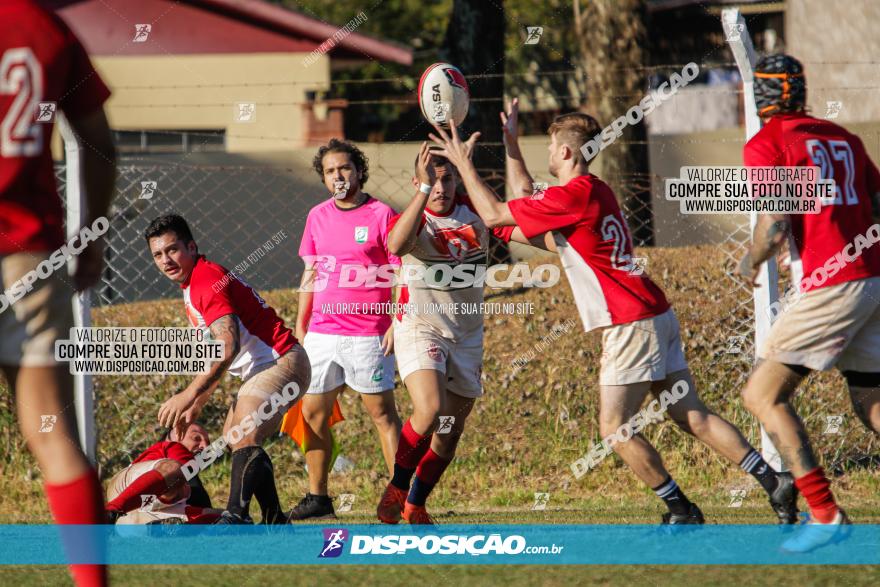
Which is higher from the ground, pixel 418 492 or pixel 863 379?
pixel 863 379

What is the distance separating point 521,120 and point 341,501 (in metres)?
21.9

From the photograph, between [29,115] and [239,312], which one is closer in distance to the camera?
[29,115]

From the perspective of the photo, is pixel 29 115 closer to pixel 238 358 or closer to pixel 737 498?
pixel 238 358

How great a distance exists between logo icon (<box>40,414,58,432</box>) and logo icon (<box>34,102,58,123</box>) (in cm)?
98

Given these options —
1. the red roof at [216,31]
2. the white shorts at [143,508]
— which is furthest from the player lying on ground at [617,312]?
the red roof at [216,31]

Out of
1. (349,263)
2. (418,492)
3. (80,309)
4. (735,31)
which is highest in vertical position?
(735,31)

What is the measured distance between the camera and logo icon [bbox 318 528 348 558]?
580 centimetres

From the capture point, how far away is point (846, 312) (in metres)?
5.46

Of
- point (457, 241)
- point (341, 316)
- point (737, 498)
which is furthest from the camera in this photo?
point (341, 316)

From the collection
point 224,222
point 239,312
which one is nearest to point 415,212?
point 239,312

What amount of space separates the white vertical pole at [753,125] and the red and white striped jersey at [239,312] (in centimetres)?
291

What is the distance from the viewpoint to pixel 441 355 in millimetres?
6773

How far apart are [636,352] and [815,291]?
95cm

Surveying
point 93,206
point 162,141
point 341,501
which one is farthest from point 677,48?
point 93,206
